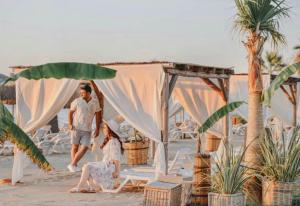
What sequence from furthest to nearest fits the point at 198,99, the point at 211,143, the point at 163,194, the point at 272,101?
the point at 272,101
the point at 211,143
the point at 198,99
the point at 163,194

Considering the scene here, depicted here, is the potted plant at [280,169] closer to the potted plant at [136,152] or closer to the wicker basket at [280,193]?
the wicker basket at [280,193]

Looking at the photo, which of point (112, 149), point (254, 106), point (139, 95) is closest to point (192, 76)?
point (139, 95)

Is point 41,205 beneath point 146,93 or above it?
beneath

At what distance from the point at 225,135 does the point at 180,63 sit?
2846mm

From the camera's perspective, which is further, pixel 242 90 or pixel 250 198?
pixel 242 90

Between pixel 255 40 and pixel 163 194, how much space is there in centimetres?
256

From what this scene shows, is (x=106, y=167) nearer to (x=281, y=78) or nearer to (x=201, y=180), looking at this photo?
(x=201, y=180)

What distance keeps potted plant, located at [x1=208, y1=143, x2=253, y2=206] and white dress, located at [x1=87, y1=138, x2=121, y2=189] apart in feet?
7.99

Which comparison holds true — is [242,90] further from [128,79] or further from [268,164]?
[268,164]

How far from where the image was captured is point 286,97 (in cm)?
1691

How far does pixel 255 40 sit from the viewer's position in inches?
322

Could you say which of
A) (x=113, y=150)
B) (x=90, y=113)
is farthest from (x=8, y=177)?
(x=113, y=150)

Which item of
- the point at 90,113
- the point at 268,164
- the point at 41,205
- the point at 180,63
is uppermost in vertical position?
the point at 180,63

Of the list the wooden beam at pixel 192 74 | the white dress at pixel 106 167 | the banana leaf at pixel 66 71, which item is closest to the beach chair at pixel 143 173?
the white dress at pixel 106 167
